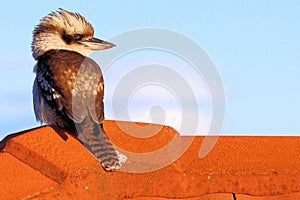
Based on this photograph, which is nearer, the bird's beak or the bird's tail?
the bird's tail

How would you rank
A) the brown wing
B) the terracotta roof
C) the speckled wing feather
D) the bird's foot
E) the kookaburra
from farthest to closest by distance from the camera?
the brown wing → the speckled wing feather → the kookaburra → the bird's foot → the terracotta roof

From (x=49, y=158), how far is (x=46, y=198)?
0.29 m

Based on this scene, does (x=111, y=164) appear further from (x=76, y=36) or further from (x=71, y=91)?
(x=76, y=36)

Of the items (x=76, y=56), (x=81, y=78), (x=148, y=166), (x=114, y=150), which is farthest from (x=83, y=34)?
(x=148, y=166)

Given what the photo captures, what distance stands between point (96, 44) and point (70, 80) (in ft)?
4.65

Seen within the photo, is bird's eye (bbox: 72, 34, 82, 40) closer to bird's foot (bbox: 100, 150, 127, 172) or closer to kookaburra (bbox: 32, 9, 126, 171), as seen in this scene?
kookaburra (bbox: 32, 9, 126, 171)

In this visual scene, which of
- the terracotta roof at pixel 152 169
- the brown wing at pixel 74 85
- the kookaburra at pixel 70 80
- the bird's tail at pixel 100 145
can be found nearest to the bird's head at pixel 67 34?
the kookaburra at pixel 70 80

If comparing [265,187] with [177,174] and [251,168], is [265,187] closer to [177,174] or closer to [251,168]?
[251,168]

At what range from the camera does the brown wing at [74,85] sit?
221 inches

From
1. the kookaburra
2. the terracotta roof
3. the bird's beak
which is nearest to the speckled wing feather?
the kookaburra

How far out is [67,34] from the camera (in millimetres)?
7211

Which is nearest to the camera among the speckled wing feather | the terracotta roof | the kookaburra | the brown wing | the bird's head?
the terracotta roof

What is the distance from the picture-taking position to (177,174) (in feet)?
12.7

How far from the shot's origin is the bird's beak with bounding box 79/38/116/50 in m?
7.25
